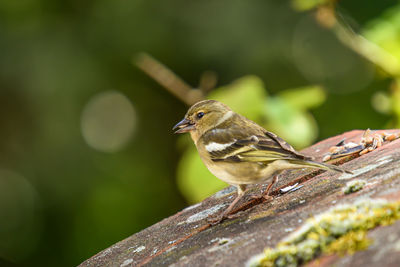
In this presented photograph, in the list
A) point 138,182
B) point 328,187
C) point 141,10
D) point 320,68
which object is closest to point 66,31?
point 141,10

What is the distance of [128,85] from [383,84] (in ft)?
12.7

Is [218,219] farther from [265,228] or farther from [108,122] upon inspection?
[108,122]

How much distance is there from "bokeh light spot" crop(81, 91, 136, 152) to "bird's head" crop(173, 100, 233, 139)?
3.95 meters

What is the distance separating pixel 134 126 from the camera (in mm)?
9016

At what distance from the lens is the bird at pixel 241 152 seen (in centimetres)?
376

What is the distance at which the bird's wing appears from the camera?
380cm

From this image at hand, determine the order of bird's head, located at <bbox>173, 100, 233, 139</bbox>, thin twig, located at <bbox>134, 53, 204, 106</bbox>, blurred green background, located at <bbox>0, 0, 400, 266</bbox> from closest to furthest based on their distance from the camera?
bird's head, located at <bbox>173, 100, 233, 139</bbox> → thin twig, located at <bbox>134, 53, 204, 106</bbox> → blurred green background, located at <bbox>0, 0, 400, 266</bbox>

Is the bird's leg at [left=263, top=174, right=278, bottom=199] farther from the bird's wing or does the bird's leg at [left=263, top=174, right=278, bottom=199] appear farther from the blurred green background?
the blurred green background

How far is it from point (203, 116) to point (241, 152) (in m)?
0.79

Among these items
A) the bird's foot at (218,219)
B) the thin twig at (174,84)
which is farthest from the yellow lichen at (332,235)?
the thin twig at (174,84)

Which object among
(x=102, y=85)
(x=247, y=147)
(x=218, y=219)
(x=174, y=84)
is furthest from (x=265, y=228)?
(x=102, y=85)

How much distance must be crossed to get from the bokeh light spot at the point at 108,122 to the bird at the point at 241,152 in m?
4.22

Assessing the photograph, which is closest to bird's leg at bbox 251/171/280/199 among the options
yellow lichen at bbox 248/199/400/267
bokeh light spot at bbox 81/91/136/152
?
yellow lichen at bbox 248/199/400/267

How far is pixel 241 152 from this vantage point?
13.2 feet
